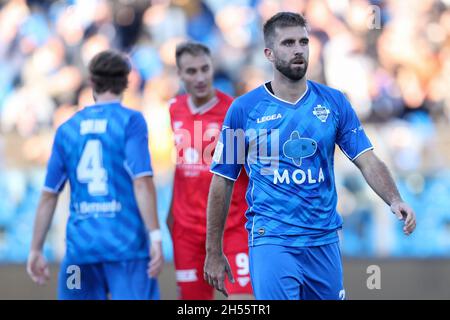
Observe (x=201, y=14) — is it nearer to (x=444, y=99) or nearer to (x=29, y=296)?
(x=444, y=99)

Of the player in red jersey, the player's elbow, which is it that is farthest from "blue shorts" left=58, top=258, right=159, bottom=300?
the player in red jersey

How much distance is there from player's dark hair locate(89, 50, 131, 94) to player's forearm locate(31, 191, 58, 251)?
0.79 m

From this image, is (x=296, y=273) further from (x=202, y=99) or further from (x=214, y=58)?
(x=214, y=58)

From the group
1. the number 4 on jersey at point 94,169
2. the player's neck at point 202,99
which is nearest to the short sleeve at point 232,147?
the number 4 on jersey at point 94,169

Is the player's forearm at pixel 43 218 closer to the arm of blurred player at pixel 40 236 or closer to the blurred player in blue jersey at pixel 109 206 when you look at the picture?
the arm of blurred player at pixel 40 236

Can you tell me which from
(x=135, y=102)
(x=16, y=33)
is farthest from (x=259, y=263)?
(x=16, y=33)

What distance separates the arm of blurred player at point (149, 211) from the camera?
592 centimetres

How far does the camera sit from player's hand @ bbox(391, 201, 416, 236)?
15.2ft

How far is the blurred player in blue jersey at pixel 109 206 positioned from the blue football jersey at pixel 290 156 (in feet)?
3.41

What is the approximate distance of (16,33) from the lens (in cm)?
1421

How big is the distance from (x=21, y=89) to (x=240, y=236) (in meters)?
8.22

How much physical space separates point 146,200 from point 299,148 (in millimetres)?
1386

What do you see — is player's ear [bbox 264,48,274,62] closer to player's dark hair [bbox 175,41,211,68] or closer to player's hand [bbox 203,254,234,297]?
player's hand [bbox 203,254,234,297]

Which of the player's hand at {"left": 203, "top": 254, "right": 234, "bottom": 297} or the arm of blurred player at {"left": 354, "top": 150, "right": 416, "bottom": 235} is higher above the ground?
the arm of blurred player at {"left": 354, "top": 150, "right": 416, "bottom": 235}
